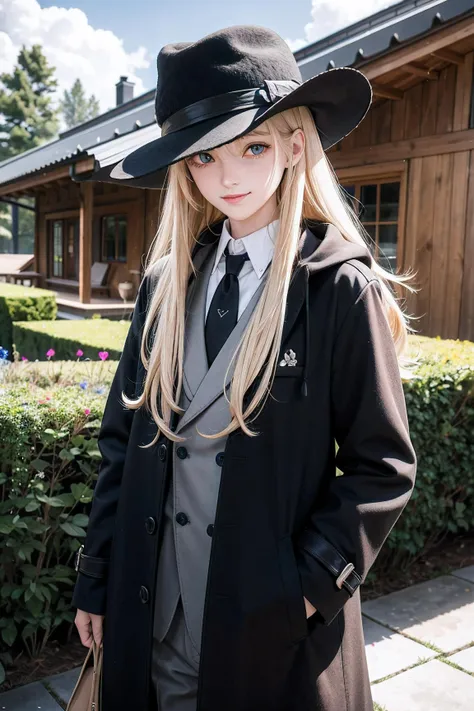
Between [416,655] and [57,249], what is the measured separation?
21.0 metres

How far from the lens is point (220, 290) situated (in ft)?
5.64

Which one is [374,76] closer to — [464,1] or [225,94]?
[464,1]

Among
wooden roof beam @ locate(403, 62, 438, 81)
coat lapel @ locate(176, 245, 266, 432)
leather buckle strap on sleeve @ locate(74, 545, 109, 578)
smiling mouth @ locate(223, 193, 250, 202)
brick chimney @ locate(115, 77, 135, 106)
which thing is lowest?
leather buckle strap on sleeve @ locate(74, 545, 109, 578)

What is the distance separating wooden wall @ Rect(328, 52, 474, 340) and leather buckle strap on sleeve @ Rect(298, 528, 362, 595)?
19.8 feet

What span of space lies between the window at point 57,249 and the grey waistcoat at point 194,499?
2111 cm

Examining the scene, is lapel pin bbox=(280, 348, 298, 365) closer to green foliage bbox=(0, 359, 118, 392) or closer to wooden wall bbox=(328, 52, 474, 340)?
green foliage bbox=(0, 359, 118, 392)

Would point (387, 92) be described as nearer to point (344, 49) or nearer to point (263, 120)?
point (344, 49)

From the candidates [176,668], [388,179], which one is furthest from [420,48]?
[176,668]

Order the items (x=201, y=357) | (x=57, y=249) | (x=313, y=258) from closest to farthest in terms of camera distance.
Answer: (x=313, y=258), (x=201, y=357), (x=57, y=249)

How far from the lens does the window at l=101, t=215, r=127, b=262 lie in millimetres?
17000

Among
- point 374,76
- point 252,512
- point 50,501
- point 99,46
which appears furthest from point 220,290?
point 99,46

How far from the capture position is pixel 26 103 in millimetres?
54062

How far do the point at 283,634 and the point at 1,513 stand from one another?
1715 mm

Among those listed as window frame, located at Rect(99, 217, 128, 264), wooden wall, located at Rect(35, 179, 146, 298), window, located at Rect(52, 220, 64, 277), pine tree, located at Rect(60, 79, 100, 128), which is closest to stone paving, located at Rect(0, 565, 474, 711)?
wooden wall, located at Rect(35, 179, 146, 298)
